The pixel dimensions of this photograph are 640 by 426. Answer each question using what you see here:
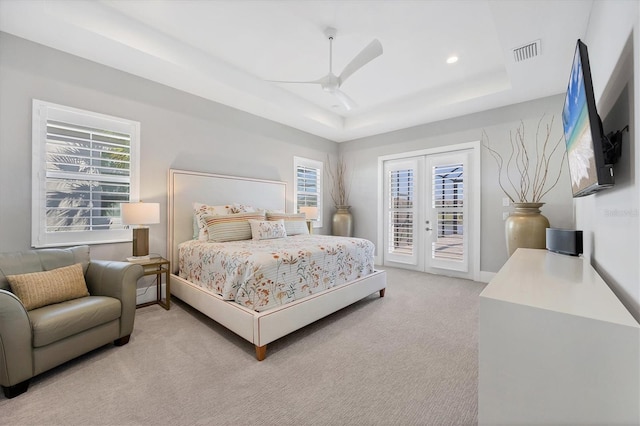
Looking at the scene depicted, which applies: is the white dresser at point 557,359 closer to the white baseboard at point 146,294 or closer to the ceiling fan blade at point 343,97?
the ceiling fan blade at point 343,97

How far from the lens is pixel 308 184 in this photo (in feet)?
18.0

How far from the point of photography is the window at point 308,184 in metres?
5.22

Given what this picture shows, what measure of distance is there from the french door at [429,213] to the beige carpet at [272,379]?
2.03 m

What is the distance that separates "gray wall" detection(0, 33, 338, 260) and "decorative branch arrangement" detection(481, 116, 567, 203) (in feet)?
11.5

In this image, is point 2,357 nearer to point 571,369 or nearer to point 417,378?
point 417,378

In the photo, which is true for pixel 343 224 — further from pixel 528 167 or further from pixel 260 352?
pixel 260 352

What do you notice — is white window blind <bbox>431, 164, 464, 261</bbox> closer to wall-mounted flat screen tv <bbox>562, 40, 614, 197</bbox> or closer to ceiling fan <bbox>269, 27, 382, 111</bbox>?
ceiling fan <bbox>269, 27, 382, 111</bbox>

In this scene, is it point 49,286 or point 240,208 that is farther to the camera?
point 240,208

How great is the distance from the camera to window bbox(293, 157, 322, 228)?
522 cm

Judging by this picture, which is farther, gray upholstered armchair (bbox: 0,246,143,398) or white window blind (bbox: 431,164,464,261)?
white window blind (bbox: 431,164,464,261)

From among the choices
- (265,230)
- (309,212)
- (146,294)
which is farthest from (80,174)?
(309,212)

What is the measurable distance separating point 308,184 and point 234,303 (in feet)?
11.5

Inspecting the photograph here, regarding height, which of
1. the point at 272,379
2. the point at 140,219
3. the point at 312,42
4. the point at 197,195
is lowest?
the point at 272,379

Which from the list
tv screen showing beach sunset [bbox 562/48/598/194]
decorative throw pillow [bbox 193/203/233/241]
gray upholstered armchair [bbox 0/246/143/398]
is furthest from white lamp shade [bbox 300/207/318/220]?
tv screen showing beach sunset [bbox 562/48/598/194]
